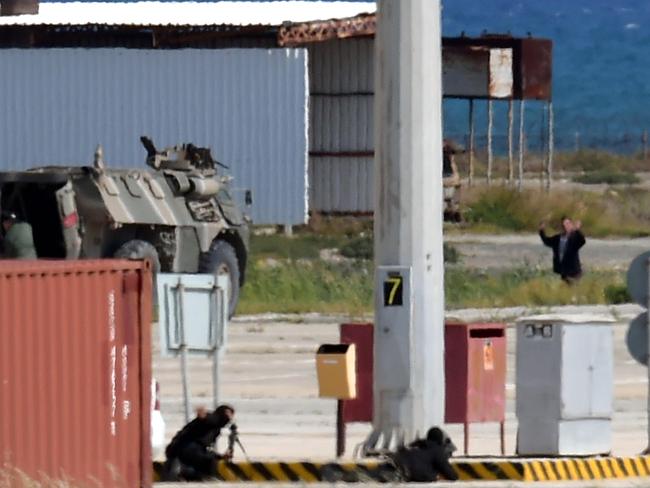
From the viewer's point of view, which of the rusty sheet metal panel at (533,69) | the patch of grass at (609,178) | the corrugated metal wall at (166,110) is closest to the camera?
the corrugated metal wall at (166,110)

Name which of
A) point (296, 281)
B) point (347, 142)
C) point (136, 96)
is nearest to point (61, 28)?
point (136, 96)

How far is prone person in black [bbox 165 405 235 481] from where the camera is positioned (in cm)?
1756

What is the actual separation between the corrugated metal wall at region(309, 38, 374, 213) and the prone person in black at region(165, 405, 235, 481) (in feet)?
108

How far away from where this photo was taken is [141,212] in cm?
3169

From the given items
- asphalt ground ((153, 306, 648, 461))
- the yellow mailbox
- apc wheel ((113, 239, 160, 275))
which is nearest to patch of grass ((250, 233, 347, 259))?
asphalt ground ((153, 306, 648, 461))

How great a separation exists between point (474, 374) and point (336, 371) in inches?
50.3

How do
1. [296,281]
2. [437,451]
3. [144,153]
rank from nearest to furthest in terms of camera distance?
[437,451] → [296,281] → [144,153]

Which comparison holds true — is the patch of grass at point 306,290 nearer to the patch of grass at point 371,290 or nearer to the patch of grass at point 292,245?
the patch of grass at point 371,290

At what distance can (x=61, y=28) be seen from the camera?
1882 inches

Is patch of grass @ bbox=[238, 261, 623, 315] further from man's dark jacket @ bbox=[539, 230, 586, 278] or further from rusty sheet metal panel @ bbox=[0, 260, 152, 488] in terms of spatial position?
rusty sheet metal panel @ bbox=[0, 260, 152, 488]

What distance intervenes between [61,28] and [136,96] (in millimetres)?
2200

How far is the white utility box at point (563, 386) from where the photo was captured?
726 inches

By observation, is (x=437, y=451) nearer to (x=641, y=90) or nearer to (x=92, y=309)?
(x=92, y=309)

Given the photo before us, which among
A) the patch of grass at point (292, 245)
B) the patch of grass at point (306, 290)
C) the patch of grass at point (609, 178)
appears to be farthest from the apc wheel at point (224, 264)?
the patch of grass at point (609, 178)
